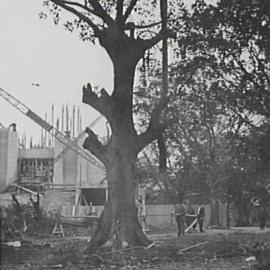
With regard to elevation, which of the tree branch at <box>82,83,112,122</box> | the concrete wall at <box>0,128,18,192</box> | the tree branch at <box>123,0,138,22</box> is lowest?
the tree branch at <box>82,83,112,122</box>

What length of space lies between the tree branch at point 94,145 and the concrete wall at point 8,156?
20.4 meters

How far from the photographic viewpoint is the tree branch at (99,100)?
16.2 meters

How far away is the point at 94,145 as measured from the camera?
16922 mm

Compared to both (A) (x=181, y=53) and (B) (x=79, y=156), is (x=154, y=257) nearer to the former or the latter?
(A) (x=181, y=53)

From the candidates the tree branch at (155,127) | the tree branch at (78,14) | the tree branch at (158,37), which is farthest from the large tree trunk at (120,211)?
the tree branch at (78,14)

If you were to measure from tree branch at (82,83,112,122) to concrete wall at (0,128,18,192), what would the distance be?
21114 mm

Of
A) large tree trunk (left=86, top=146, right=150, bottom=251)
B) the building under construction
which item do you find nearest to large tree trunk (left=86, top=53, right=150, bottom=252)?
large tree trunk (left=86, top=146, right=150, bottom=251)

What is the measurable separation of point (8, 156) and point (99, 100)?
28.3 metres

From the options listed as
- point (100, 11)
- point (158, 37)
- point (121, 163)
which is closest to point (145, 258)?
point (121, 163)

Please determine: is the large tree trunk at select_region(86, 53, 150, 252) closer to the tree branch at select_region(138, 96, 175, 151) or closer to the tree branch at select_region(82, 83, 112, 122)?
the tree branch at select_region(82, 83, 112, 122)

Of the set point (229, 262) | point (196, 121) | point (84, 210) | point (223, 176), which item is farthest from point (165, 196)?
point (229, 262)

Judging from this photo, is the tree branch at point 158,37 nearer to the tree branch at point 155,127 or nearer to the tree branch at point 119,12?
the tree branch at point 119,12

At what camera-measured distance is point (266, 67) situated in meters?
16.7

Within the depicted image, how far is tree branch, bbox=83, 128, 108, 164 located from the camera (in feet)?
55.0
